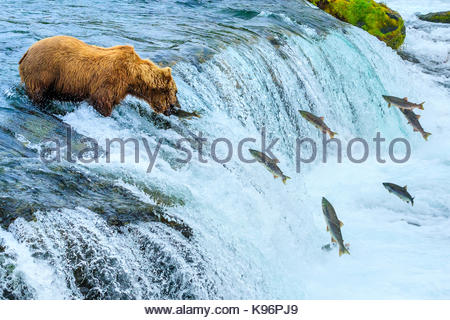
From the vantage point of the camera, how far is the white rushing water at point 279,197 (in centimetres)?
321

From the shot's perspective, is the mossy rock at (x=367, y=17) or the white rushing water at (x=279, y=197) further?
A: the mossy rock at (x=367, y=17)

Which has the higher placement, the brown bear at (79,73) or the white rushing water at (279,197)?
the brown bear at (79,73)

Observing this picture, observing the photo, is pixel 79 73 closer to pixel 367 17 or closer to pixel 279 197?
pixel 279 197

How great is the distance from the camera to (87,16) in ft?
26.8

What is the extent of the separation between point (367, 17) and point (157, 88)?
8269 millimetres

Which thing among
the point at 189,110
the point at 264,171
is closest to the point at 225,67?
the point at 189,110

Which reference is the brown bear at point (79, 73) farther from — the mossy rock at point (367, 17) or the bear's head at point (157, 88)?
the mossy rock at point (367, 17)

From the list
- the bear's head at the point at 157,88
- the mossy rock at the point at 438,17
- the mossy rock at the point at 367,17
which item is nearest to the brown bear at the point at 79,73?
the bear's head at the point at 157,88

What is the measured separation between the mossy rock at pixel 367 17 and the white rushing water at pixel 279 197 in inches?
105

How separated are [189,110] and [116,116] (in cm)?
91

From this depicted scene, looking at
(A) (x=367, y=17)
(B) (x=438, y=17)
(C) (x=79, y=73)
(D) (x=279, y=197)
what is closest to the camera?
(C) (x=79, y=73)

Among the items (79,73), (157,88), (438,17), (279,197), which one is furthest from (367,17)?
(79,73)

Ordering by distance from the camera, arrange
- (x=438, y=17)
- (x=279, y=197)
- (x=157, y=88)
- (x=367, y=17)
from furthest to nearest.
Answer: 1. (x=438, y=17)
2. (x=367, y=17)
3. (x=279, y=197)
4. (x=157, y=88)

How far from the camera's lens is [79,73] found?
178 inches
